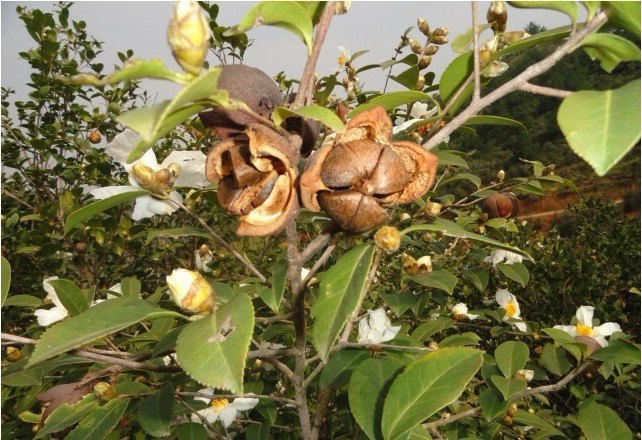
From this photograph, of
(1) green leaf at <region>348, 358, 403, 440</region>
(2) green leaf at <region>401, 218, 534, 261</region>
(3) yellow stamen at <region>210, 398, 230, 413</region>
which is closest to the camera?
(2) green leaf at <region>401, 218, 534, 261</region>

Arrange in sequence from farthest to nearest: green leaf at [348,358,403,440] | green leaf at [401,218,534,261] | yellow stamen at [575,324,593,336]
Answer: yellow stamen at [575,324,593,336] < green leaf at [348,358,403,440] < green leaf at [401,218,534,261]

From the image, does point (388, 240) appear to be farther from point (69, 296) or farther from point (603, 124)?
point (69, 296)

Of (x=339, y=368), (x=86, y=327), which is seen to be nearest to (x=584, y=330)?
(x=339, y=368)

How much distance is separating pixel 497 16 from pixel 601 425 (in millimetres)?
770

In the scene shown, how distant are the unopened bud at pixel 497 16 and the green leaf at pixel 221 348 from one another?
0.51 meters

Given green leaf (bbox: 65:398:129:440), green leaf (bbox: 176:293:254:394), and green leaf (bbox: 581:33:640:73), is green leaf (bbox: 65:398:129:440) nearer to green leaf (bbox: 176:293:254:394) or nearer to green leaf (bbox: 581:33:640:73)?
green leaf (bbox: 176:293:254:394)

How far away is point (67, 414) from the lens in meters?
0.77

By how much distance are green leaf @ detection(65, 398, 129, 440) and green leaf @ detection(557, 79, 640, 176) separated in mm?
736

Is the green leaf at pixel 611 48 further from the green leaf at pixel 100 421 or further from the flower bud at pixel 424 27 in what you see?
the flower bud at pixel 424 27

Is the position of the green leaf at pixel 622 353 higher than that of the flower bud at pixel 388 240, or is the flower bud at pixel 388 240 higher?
the flower bud at pixel 388 240

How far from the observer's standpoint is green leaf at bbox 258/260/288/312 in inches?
25.7


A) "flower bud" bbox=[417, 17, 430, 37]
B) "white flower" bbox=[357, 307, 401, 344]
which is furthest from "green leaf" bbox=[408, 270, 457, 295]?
"flower bud" bbox=[417, 17, 430, 37]

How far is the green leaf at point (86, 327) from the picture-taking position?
41 cm

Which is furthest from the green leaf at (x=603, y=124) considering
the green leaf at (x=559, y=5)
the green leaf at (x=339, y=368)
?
the green leaf at (x=339, y=368)
